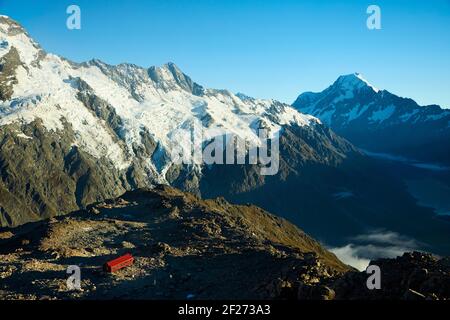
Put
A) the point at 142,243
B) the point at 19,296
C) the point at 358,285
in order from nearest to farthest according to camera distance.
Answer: the point at 358,285 → the point at 19,296 → the point at 142,243

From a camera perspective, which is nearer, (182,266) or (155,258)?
(182,266)

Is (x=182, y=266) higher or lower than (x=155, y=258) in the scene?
lower

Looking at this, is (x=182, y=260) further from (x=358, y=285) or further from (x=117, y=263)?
(x=358, y=285)

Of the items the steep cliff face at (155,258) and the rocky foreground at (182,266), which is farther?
the steep cliff face at (155,258)

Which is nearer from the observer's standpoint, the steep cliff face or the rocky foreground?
the rocky foreground

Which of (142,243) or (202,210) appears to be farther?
(202,210)

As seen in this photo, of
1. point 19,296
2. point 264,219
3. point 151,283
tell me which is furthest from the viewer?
point 264,219
